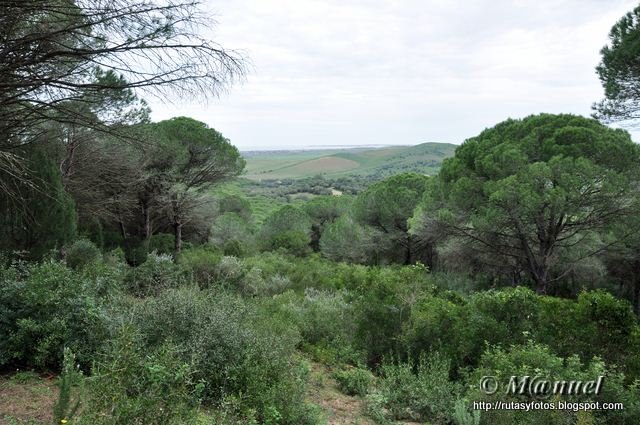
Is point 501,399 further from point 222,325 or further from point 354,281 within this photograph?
point 354,281

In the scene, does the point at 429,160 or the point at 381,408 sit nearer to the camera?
the point at 381,408

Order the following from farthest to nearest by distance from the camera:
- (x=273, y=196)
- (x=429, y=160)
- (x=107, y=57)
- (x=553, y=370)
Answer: (x=429, y=160) → (x=273, y=196) → (x=553, y=370) → (x=107, y=57)

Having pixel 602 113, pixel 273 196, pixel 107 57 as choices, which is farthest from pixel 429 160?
pixel 107 57

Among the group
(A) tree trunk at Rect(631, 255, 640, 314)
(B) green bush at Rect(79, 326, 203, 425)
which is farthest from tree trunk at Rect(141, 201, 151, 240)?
(A) tree trunk at Rect(631, 255, 640, 314)

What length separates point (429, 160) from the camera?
419ft

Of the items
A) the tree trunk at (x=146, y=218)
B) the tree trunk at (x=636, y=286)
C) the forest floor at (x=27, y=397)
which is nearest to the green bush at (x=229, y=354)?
the forest floor at (x=27, y=397)

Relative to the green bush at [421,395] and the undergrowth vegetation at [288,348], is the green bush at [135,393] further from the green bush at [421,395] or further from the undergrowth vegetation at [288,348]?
the green bush at [421,395]

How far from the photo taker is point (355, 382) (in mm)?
6160

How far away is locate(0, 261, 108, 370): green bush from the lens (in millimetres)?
4637

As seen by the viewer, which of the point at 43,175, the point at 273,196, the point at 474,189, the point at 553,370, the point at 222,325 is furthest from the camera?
the point at 273,196

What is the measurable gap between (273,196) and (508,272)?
58441 millimetres

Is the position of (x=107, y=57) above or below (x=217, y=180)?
above

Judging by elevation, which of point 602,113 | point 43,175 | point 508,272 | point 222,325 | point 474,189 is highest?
point 602,113

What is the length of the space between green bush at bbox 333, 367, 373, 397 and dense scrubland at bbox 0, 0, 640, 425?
1.1 inches
